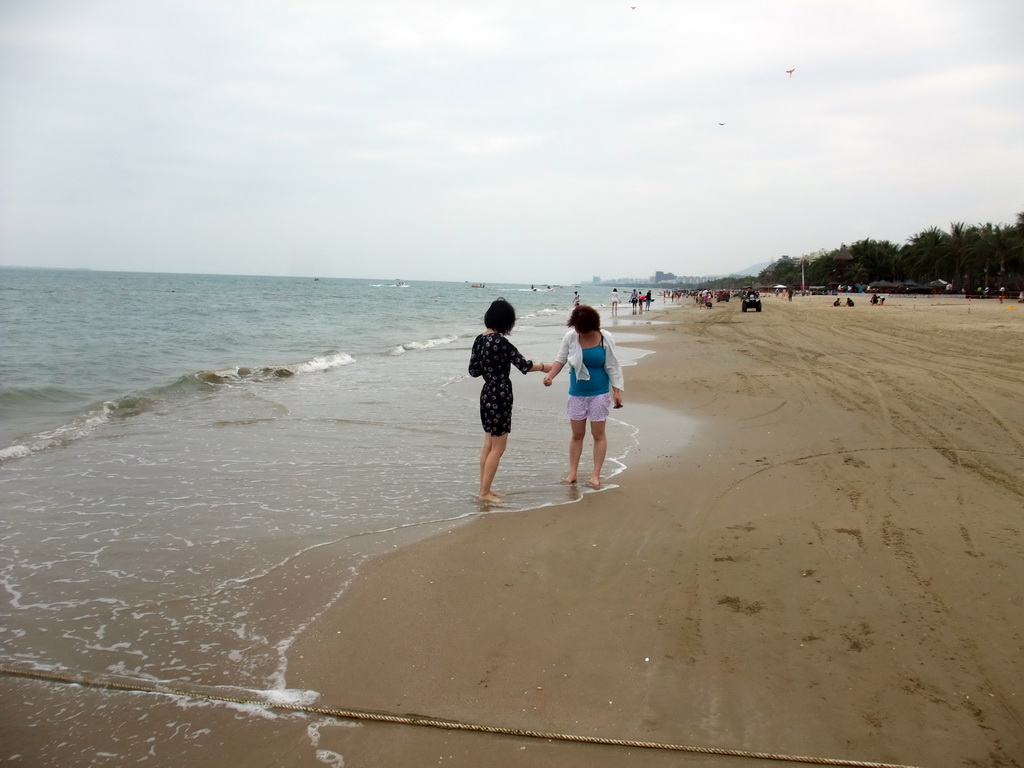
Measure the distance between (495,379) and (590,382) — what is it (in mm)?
925

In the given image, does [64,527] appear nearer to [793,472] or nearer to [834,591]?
[834,591]

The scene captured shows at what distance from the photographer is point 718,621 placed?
330cm

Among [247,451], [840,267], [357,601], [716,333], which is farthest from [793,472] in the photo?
[840,267]

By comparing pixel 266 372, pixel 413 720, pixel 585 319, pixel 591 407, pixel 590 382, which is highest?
pixel 585 319

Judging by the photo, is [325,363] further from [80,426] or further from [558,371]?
[558,371]

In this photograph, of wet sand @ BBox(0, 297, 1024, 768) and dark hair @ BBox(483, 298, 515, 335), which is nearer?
wet sand @ BBox(0, 297, 1024, 768)

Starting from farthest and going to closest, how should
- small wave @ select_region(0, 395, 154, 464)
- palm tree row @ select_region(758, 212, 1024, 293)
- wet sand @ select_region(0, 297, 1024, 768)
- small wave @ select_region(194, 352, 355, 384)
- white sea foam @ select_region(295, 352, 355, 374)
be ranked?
A: palm tree row @ select_region(758, 212, 1024, 293) < white sea foam @ select_region(295, 352, 355, 374) < small wave @ select_region(194, 352, 355, 384) < small wave @ select_region(0, 395, 154, 464) < wet sand @ select_region(0, 297, 1024, 768)

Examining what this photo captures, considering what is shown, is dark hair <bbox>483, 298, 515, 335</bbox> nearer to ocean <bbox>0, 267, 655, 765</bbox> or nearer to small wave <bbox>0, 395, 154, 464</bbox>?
ocean <bbox>0, 267, 655, 765</bbox>

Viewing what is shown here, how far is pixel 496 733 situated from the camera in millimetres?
2559

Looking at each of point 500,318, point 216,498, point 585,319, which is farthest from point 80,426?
point 585,319

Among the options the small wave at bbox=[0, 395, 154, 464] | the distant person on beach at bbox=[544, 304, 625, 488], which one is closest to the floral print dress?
the distant person on beach at bbox=[544, 304, 625, 488]

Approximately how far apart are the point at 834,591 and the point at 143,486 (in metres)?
5.75

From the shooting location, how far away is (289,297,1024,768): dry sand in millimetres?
2523

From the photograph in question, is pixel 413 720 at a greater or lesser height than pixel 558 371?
lesser
